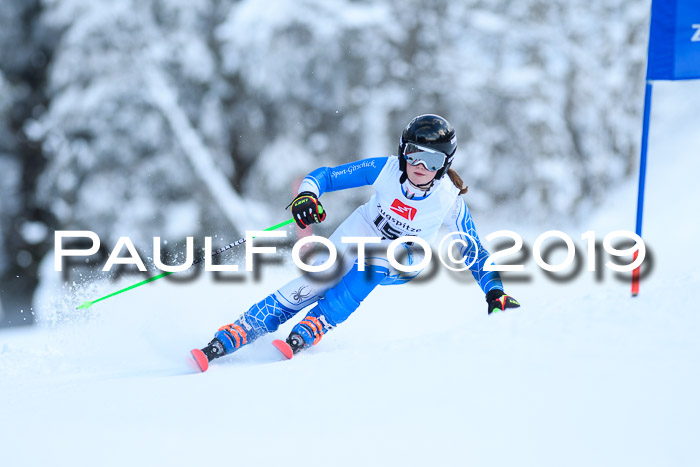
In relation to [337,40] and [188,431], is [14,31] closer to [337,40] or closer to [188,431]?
[337,40]

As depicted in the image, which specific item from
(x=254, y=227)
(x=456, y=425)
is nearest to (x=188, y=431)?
(x=456, y=425)

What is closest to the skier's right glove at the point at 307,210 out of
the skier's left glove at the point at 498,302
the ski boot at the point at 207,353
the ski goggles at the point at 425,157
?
the ski goggles at the point at 425,157

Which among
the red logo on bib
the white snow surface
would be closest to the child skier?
the red logo on bib

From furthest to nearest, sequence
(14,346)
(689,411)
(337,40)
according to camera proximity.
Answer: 1. (337,40)
2. (14,346)
3. (689,411)

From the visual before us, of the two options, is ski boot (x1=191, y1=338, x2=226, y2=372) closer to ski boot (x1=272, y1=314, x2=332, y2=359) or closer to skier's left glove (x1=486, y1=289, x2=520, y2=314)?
ski boot (x1=272, y1=314, x2=332, y2=359)

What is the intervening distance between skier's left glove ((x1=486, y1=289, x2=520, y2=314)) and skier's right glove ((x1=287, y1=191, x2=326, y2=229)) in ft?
3.33

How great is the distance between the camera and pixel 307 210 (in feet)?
11.7

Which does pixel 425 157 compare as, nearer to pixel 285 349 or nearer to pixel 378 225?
pixel 378 225

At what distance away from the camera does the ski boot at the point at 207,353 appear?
3541mm

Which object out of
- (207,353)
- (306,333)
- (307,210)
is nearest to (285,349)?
(306,333)

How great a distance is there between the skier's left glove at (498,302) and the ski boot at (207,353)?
4.71ft

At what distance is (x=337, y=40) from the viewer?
41.2 feet

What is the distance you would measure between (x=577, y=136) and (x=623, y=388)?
36.9 feet

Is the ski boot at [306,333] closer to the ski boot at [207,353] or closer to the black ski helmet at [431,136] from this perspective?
the ski boot at [207,353]
